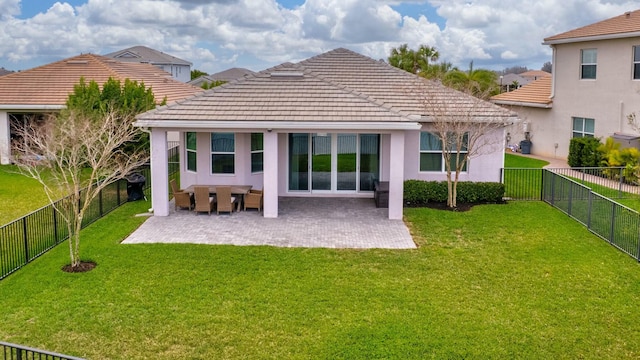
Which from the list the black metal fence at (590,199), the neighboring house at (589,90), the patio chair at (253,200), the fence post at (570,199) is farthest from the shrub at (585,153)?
the patio chair at (253,200)

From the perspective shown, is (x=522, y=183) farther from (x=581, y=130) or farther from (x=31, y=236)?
(x=31, y=236)

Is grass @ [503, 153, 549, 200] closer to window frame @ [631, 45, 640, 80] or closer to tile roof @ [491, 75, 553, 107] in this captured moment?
window frame @ [631, 45, 640, 80]

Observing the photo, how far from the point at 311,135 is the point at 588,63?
51.4 feet

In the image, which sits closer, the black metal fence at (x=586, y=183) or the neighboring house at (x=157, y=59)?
the black metal fence at (x=586, y=183)

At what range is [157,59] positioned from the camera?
79.9 m

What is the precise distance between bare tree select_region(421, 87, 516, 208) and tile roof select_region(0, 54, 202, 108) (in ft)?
43.4

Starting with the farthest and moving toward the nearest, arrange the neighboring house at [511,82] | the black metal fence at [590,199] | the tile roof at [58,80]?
the neighboring house at [511,82], the tile roof at [58,80], the black metal fence at [590,199]

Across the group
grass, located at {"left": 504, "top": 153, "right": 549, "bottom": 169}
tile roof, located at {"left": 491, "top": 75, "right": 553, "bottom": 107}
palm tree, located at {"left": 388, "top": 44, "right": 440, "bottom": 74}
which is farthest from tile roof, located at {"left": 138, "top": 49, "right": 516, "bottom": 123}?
palm tree, located at {"left": 388, "top": 44, "right": 440, "bottom": 74}

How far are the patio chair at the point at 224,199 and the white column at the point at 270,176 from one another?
1.12 metres

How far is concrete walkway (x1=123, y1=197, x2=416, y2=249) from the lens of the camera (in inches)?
576

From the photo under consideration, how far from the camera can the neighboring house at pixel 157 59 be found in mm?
76500

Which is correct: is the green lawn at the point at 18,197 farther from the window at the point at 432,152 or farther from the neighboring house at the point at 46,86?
the window at the point at 432,152

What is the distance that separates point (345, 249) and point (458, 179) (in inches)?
289

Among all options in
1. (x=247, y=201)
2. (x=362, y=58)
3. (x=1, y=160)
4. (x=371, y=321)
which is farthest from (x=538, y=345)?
(x=1, y=160)
